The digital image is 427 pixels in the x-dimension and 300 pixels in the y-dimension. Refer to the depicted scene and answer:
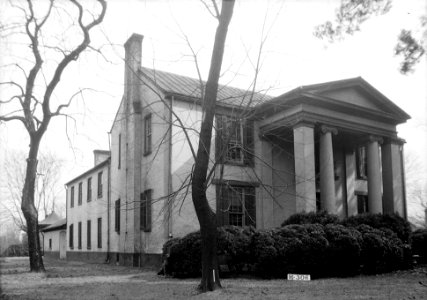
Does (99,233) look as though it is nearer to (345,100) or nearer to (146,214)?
(146,214)

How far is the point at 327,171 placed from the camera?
851 inches

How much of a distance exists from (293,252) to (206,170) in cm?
527

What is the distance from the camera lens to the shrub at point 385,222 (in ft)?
61.7

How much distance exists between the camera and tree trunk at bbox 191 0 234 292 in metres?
10.6

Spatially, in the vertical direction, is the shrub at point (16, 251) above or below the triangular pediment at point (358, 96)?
below

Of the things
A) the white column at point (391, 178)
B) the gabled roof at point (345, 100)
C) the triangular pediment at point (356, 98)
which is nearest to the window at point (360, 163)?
the white column at point (391, 178)

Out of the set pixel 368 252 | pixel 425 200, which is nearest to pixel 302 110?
pixel 368 252

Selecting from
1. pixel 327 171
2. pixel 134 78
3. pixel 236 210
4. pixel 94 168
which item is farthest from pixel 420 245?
pixel 94 168

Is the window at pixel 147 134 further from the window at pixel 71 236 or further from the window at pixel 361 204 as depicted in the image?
the window at pixel 71 236

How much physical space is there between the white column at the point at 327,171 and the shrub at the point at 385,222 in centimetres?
227

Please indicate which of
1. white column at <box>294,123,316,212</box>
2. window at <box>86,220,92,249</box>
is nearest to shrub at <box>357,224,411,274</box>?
white column at <box>294,123,316,212</box>

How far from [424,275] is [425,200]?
182ft

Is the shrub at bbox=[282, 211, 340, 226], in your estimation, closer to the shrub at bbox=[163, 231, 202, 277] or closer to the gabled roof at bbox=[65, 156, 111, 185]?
the shrub at bbox=[163, 231, 202, 277]

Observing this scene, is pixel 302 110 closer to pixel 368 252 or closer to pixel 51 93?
pixel 368 252
